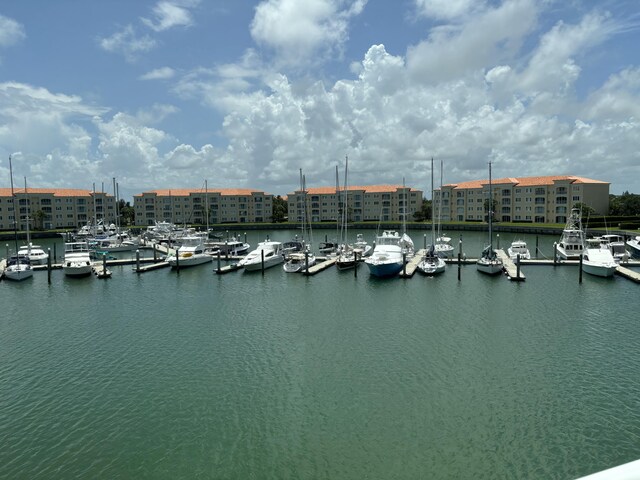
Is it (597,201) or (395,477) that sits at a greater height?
(597,201)

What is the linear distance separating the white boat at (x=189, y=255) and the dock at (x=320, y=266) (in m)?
17.5

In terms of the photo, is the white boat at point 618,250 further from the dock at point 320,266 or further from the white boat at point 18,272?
the white boat at point 18,272

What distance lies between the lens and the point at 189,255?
214ft

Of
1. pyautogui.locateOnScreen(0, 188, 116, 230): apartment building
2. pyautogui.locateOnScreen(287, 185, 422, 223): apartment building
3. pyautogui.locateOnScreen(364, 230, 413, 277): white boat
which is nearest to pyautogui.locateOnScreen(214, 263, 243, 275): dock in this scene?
pyautogui.locateOnScreen(364, 230, 413, 277): white boat

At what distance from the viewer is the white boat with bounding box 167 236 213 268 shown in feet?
208

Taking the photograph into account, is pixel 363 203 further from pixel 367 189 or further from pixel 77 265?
pixel 77 265

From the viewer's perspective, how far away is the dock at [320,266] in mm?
57153

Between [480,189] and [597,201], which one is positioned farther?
[480,189]

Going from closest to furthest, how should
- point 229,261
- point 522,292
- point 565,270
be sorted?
point 522,292 < point 565,270 < point 229,261

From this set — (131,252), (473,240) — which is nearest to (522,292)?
(473,240)

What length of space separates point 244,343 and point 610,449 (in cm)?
2139

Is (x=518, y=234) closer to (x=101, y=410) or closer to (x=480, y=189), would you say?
(x=480, y=189)

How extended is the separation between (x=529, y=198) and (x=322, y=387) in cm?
12815

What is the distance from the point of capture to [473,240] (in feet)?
335
